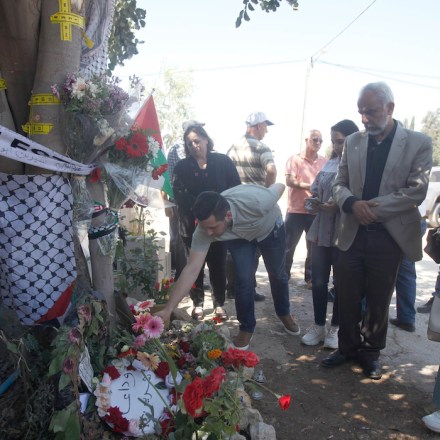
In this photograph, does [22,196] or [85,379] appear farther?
[22,196]

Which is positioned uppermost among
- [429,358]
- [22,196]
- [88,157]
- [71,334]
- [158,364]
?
[88,157]

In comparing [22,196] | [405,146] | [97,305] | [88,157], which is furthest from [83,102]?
[405,146]

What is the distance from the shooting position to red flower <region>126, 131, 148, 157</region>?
8.60 ft

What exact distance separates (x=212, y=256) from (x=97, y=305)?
2.08 m

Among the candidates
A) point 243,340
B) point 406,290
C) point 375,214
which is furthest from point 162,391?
point 406,290

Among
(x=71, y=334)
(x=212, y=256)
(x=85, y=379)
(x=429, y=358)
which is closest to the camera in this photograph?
(x=71, y=334)

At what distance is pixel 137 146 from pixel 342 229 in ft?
5.56

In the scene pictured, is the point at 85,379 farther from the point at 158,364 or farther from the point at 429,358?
the point at 429,358

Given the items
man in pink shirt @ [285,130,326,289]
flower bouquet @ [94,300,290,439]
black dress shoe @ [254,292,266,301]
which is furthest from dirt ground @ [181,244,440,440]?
man in pink shirt @ [285,130,326,289]

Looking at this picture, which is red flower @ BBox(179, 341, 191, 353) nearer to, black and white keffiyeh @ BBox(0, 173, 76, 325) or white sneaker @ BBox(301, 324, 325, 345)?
black and white keffiyeh @ BBox(0, 173, 76, 325)

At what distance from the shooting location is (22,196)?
8.01 ft

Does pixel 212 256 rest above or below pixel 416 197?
below

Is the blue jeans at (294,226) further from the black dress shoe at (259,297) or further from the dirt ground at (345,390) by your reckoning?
the dirt ground at (345,390)

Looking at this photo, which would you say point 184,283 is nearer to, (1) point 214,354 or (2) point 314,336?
(1) point 214,354
